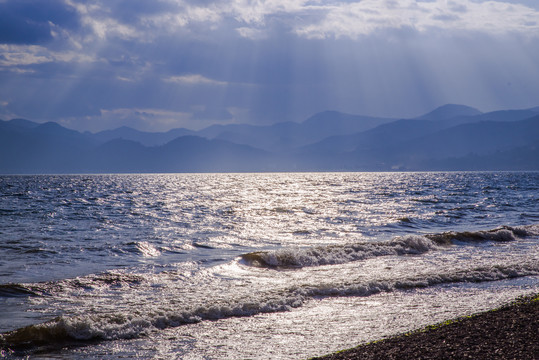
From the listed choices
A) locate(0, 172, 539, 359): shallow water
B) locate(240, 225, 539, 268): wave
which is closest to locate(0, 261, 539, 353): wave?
locate(0, 172, 539, 359): shallow water

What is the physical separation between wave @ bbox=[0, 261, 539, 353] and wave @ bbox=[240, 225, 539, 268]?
208 inches

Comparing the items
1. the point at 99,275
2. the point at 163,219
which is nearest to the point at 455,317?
the point at 99,275

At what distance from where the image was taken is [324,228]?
34.4 m

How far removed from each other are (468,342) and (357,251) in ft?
50.8

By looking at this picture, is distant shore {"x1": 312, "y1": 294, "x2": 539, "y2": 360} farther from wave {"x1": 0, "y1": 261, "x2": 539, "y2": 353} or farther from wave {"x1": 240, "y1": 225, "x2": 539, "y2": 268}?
wave {"x1": 240, "y1": 225, "x2": 539, "y2": 268}

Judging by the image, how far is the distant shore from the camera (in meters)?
8.07

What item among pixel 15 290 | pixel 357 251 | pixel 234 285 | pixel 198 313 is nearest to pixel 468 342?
pixel 198 313

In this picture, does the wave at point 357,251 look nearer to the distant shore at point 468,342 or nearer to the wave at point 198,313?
the wave at point 198,313

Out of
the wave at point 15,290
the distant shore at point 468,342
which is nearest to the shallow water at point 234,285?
the wave at point 15,290

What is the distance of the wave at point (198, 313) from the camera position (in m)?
11.1

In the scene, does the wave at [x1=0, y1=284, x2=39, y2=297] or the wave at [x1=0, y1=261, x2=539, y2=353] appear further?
the wave at [x1=0, y1=284, x2=39, y2=297]

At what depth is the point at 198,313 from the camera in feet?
43.1

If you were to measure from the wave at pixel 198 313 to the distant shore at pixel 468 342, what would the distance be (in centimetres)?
476

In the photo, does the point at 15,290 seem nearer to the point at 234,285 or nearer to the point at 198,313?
the point at 198,313
